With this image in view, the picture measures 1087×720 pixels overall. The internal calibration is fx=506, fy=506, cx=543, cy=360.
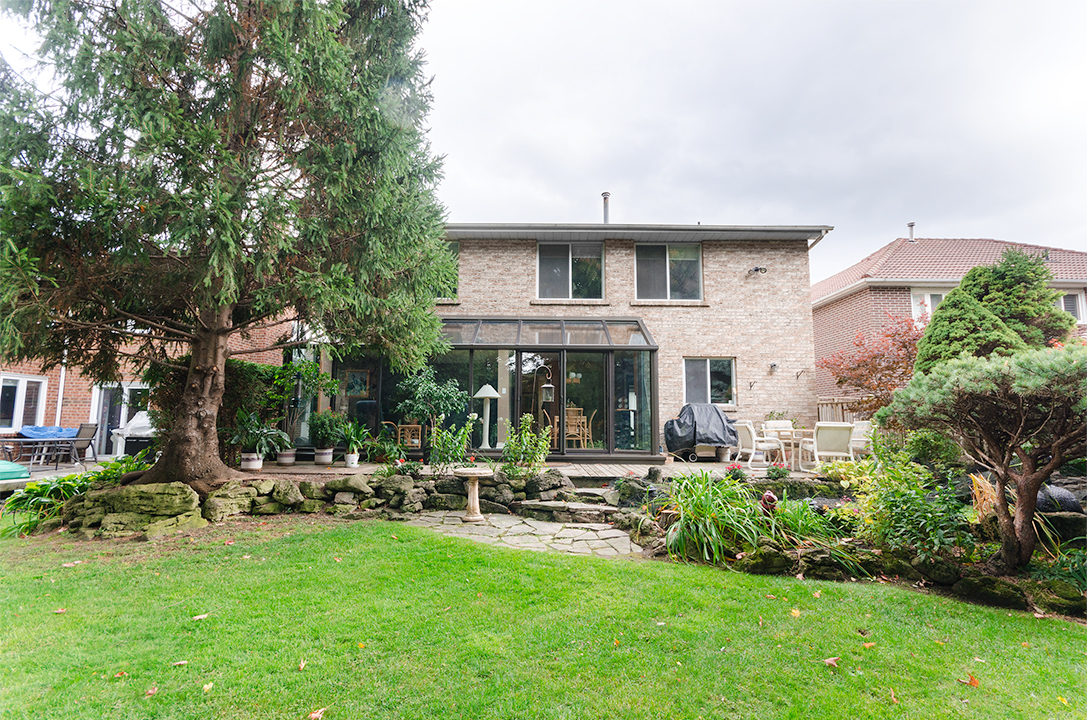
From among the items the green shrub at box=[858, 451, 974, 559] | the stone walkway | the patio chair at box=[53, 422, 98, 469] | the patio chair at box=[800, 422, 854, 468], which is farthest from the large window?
the patio chair at box=[800, 422, 854, 468]

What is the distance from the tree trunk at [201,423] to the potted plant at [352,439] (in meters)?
1.87

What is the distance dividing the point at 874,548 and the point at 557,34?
19.6 feet

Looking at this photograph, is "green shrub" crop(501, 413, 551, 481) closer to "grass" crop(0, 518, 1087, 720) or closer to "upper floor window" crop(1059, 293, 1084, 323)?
"grass" crop(0, 518, 1087, 720)

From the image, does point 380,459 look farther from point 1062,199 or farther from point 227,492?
point 1062,199

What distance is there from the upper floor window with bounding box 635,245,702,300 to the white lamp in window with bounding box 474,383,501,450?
16.2ft

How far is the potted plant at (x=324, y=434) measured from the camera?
8968 mm

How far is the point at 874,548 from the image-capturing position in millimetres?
4465

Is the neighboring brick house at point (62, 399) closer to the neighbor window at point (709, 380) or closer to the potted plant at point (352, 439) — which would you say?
the potted plant at point (352, 439)

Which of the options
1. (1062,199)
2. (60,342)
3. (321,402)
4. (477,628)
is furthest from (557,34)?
(321,402)

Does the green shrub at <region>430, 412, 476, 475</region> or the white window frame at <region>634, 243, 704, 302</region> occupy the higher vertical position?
the white window frame at <region>634, 243, 704, 302</region>

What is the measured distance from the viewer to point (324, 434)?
9.14 m

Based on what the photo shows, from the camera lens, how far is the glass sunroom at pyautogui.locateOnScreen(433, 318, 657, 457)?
9711 mm

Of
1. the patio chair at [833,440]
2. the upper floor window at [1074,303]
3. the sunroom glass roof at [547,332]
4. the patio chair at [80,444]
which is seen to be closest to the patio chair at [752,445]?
the patio chair at [833,440]

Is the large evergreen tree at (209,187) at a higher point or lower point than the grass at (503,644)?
higher
